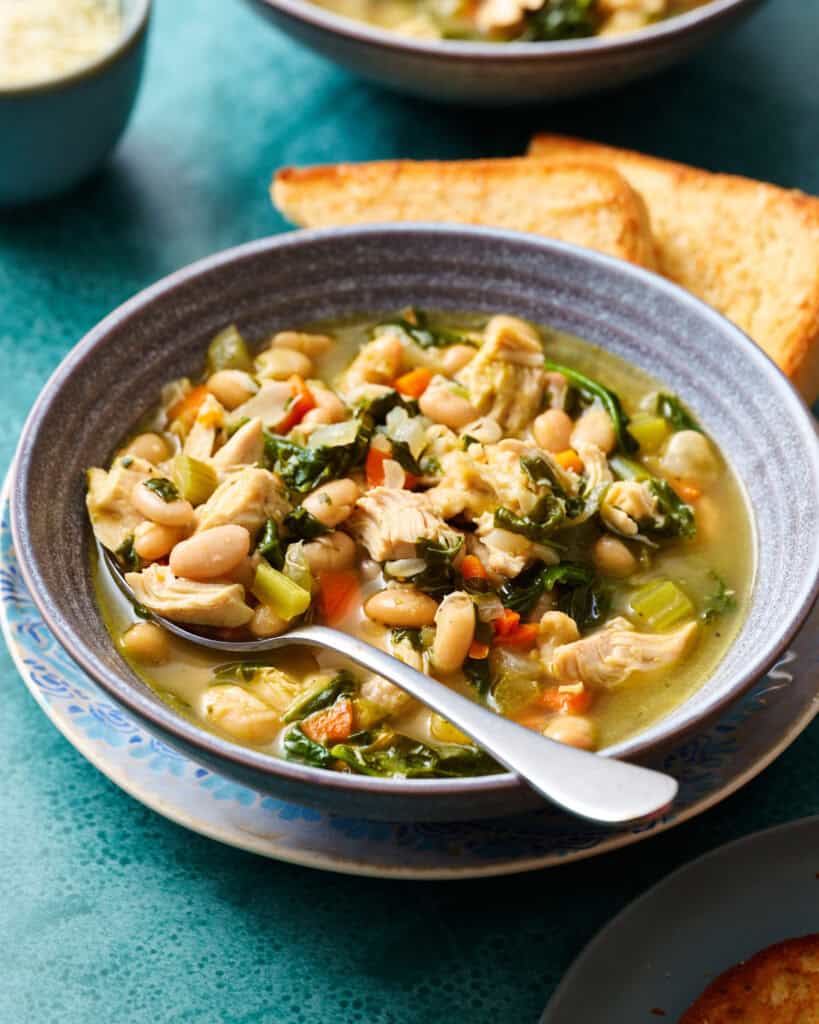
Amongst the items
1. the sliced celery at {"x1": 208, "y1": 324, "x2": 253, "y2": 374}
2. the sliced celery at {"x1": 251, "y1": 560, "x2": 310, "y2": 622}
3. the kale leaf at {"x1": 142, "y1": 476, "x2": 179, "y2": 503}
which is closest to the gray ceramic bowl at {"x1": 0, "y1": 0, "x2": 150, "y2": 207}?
the sliced celery at {"x1": 208, "y1": 324, "x2": 253, "y2": 374}

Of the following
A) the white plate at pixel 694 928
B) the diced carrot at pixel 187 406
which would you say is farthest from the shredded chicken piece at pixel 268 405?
the white plate at pixel 694 928

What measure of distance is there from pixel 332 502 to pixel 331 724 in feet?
2.09

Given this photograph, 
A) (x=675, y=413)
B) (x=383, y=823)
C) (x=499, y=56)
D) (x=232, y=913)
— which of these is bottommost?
(x=232, y=913)

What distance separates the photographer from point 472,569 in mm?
3322

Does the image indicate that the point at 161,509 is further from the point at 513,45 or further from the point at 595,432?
the point at 513,45

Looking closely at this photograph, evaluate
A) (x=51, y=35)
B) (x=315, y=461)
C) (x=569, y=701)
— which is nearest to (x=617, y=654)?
(x=569, y=701)

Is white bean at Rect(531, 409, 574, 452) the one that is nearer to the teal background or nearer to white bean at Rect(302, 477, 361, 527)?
white bean at Rect(302, 477, 361, 527)

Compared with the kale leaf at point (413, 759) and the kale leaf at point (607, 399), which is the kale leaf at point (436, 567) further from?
the kale leaf at point (607, 399)

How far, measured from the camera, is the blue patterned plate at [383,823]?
9.28 ft

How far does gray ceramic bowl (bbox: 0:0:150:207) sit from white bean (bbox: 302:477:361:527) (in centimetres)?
209

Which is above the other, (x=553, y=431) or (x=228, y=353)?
(x=553, y=431)

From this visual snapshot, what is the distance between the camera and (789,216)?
440 cm

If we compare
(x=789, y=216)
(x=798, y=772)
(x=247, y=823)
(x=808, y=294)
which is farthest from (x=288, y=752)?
(x=789, y=216)

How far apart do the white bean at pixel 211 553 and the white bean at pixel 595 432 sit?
A: 3.33 ft
